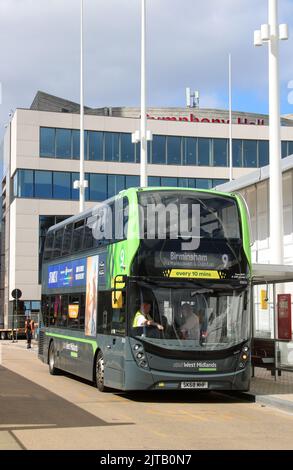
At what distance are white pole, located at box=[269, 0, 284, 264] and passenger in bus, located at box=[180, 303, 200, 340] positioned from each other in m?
6.08

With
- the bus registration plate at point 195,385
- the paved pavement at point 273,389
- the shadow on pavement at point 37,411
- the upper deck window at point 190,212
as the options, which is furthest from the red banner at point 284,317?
the shadow on pavement at point 37,411

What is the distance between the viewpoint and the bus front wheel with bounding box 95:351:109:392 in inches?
617

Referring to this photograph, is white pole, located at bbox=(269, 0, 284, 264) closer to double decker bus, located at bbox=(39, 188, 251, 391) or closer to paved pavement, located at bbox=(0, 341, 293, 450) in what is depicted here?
paved pavement, located at bbox=(0, 341, 293, 450)

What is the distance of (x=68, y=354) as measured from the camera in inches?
734

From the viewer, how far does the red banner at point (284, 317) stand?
17625 mm

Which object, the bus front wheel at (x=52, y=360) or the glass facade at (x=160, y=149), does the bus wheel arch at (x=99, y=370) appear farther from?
the glass facade at (x=160, y=149)

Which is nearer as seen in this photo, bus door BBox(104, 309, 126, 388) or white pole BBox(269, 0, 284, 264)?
bus door BBox(104, 309, 126, 388)

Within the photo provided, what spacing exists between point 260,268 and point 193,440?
7.57 m

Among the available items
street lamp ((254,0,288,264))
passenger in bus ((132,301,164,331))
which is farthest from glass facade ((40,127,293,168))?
passenger in bus ((132,301,164,331))

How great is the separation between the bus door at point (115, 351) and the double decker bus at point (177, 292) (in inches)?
0.8

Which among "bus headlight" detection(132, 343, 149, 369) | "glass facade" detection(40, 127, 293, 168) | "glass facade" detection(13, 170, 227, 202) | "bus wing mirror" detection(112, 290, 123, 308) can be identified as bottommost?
"bus headlight" detection(132, 343, 149, 369)

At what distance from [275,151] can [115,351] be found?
8446 mm

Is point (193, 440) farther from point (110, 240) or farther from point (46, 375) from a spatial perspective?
point (46, 375)
